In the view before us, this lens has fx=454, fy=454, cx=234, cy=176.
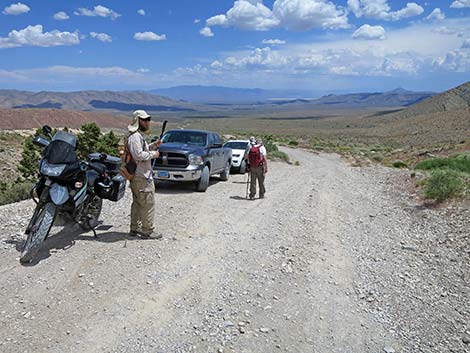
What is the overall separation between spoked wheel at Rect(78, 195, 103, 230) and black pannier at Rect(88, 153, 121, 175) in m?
0.50

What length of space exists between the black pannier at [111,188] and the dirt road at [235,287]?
2.18 feet

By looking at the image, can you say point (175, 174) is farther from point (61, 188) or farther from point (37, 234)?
point (37, 234)

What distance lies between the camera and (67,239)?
6.95m

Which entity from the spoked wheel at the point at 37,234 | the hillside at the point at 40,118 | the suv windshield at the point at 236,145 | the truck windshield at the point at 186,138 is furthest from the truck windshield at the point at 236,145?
the hillside at the point at 40,118

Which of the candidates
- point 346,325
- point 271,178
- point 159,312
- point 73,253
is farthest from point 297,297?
point 271,178

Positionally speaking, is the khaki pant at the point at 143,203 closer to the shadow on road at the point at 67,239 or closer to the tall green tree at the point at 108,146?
the shadow on road at the point at 67,239

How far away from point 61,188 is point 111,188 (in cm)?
126

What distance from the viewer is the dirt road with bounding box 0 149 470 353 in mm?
4438

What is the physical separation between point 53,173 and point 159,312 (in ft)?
7.84

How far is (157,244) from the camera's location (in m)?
7.03

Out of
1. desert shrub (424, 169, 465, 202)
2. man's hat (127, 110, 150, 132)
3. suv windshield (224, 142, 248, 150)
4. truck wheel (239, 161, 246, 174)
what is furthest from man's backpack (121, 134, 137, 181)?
suv windshield (224, 142, 248, 150)

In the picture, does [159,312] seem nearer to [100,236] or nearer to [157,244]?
[157,244]

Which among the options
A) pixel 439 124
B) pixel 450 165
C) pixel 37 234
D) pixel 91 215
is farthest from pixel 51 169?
pixel 439 124

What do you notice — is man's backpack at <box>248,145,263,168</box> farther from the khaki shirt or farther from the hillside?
the hillside
